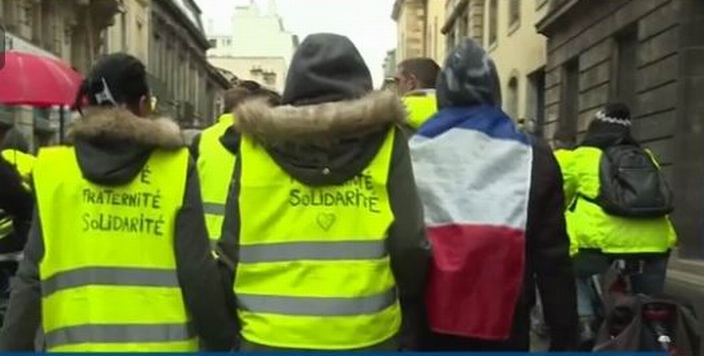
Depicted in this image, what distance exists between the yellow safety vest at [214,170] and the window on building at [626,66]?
15.0 meters

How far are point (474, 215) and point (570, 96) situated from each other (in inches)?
880

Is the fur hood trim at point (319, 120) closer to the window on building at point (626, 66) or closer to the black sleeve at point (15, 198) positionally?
the black sleeve at point (15, 198)

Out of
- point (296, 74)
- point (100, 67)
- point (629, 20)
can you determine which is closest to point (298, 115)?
point (296, 74)

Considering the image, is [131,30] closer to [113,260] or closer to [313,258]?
[113,260]

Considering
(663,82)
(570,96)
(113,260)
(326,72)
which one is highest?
(570,96)

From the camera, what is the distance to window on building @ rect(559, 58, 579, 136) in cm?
2473

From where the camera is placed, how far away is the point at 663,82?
1677cm

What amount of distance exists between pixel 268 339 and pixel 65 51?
113ft

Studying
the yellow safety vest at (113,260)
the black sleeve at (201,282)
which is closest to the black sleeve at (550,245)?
the black sleeve at (201,282)

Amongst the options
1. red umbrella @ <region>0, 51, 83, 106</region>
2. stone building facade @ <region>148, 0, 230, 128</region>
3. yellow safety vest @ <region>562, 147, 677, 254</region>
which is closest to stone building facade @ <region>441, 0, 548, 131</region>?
stone building facade @ <region>148, 0, 230, 128</region>

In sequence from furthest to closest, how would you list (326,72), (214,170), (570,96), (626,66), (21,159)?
(570,96)
(626,66)
(21,159)
(214,170)
(326,72)

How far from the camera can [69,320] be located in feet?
11.1

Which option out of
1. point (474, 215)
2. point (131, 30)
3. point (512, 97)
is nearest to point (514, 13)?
point (512, 97)

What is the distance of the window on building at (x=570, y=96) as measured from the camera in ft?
81.1
